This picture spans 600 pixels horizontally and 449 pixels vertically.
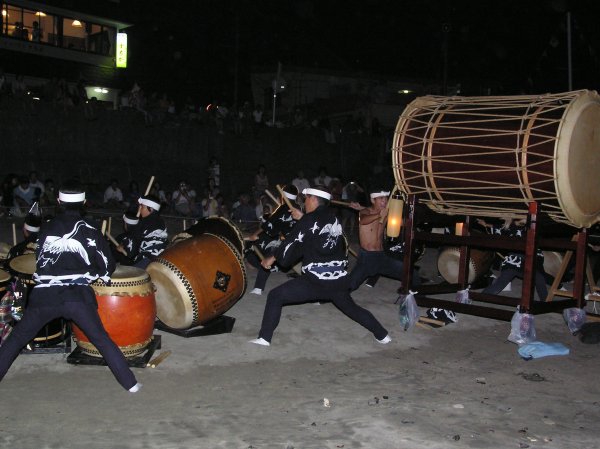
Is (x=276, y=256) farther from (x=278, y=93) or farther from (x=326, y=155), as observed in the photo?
(x=278, y=93)

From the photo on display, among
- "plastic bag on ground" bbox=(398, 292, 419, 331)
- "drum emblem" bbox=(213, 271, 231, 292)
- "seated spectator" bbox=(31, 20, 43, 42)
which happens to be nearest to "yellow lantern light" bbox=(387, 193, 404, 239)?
"plastic bag on ground" bbox=(398, 292, 419, 331)

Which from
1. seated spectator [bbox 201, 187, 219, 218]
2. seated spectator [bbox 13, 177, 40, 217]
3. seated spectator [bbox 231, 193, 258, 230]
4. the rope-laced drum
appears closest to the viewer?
the rope-laced drum

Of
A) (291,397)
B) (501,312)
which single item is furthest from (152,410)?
(501,312)

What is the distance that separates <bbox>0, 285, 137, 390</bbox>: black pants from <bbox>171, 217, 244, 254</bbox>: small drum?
194 cm

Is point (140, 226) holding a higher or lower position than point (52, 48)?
lower

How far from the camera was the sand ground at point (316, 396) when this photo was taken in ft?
12.8

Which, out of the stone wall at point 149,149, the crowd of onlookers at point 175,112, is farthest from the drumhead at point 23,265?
the crowd of onlookers at point 175,112

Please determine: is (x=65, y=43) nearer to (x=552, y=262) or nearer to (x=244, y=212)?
(x=244, y=212)

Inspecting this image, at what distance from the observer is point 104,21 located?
24.8m

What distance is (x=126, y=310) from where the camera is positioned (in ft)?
16.3

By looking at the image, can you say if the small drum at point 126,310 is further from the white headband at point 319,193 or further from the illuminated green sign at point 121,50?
the illuminated green sign at point 121,50

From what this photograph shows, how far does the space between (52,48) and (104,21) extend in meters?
2.57

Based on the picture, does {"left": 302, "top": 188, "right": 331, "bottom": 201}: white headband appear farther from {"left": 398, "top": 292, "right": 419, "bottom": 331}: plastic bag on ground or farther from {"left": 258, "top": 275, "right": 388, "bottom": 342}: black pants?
{"left": 398, "top": 292, "right": 419, "bottom": 331}: plastic bag on ground

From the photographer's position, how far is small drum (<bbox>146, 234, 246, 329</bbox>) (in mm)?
5598
